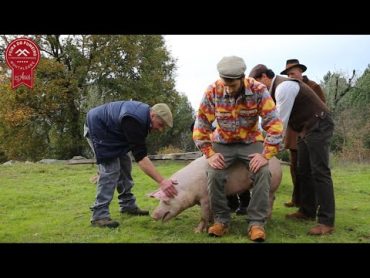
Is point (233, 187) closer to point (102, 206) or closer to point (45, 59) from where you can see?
point (102, 206)

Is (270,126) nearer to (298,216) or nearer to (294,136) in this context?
(298,216)

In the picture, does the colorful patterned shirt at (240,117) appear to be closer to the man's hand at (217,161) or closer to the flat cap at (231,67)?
the man's hand at (217,161)

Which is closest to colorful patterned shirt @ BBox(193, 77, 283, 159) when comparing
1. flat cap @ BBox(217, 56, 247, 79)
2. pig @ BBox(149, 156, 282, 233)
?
flat cap @ BBox(217, 56, 247, 79)

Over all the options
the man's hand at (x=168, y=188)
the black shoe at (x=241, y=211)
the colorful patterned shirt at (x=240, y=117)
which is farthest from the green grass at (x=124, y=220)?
the colorful patterned shirt at (x=240, y=117)

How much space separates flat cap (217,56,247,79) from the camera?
16.9 feet

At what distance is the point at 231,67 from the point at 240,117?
2.19 feet

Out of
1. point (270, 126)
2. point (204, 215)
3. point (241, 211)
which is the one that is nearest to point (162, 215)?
point (204, 215)

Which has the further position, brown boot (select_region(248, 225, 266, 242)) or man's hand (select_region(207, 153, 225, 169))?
man's hand (select_region(207, 153, 225, 169))

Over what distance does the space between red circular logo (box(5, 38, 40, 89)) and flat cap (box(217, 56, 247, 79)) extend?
190 inches

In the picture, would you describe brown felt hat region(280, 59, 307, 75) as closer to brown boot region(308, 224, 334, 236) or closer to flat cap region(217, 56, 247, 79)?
flat cap region(217, 56, 247, 79)

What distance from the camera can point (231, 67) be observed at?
5156 mm
